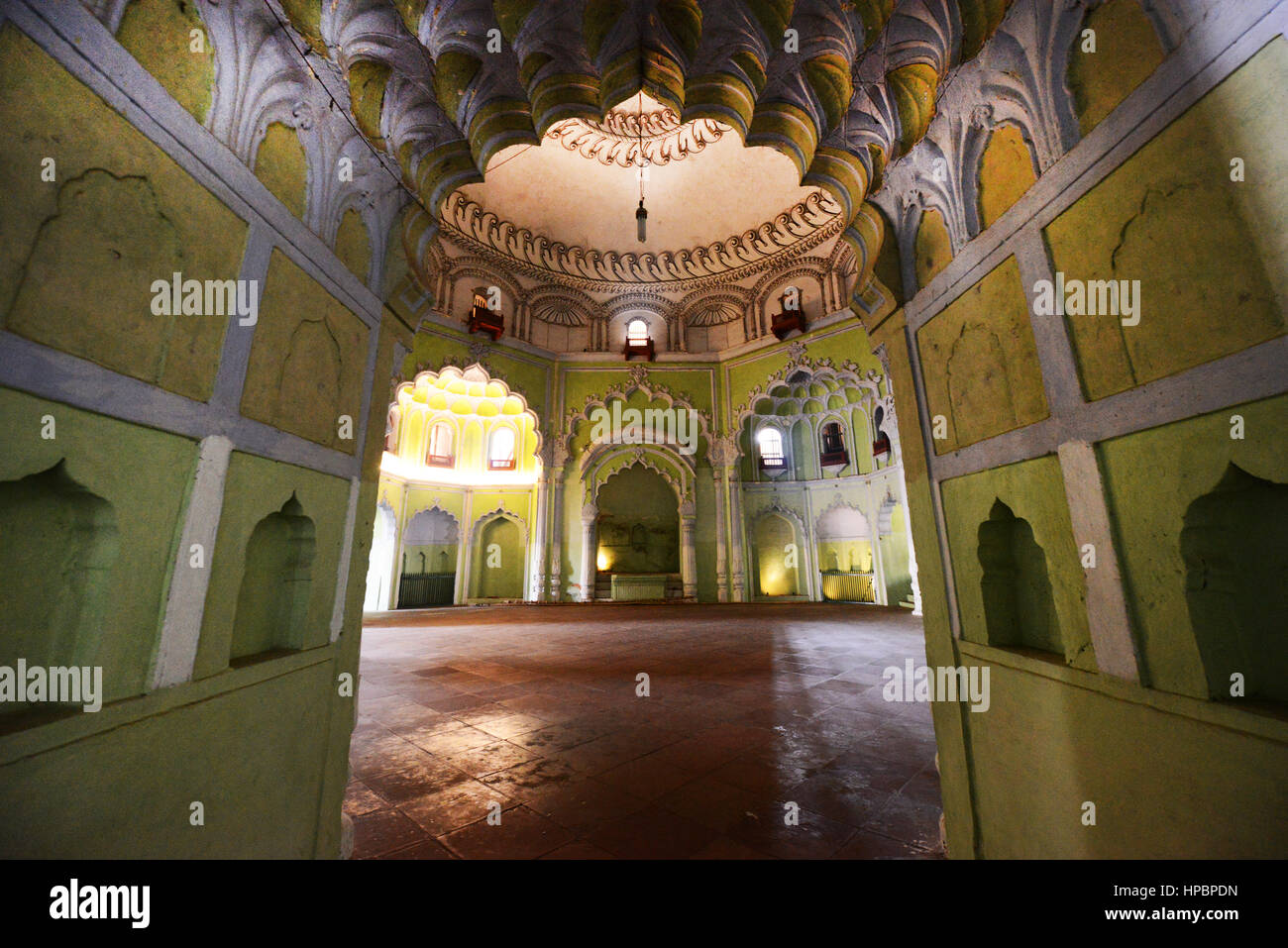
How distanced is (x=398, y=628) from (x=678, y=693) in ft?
26.1

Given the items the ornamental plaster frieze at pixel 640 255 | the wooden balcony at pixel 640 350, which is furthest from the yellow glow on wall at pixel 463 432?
the ornamental plaster frieze at pixel 640 255

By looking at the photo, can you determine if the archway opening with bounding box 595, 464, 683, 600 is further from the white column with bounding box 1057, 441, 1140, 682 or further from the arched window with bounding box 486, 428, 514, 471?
the white column with bounding box 1057, 441, 1140, 682

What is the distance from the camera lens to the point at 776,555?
1711cm

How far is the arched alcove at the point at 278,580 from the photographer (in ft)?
7.07

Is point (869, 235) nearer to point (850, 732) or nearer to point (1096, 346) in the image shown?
point (1096, 346)

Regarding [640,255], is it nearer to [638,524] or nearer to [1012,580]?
[638,524]

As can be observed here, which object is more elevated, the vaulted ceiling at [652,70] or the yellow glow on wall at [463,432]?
the yellow glow on wall at [463,432]

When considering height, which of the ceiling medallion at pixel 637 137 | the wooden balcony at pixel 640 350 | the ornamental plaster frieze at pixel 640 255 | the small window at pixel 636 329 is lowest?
the wooden balcony at pixel 640 350

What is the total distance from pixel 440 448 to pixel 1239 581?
61.7ft

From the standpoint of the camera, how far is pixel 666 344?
1700 cm

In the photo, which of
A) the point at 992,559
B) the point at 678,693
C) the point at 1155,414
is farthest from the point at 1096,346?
the point at 678,693

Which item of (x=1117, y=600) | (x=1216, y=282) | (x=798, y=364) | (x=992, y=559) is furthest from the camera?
(x=798, y=364)

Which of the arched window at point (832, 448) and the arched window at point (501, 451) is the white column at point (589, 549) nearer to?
the arched window at point (501, 451)

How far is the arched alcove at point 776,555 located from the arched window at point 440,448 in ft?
36.6
